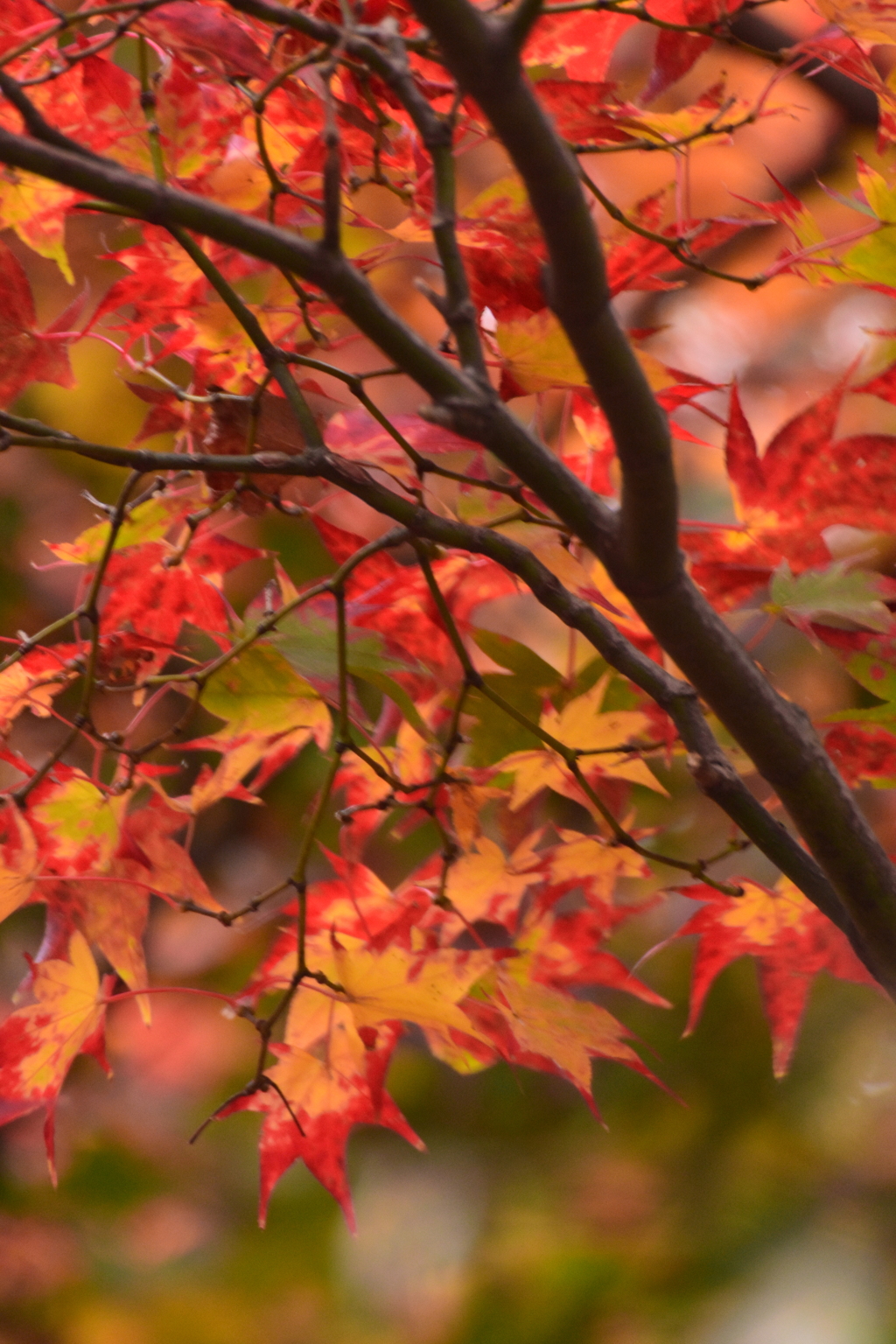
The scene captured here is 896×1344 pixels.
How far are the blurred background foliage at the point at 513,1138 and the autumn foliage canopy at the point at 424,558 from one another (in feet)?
0.65

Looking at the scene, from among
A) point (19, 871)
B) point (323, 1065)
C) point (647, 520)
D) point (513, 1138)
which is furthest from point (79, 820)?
point (513, 1138)

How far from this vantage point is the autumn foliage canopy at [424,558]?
303 millimetres

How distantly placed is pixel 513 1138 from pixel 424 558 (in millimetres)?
938

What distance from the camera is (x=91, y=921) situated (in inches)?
17.0

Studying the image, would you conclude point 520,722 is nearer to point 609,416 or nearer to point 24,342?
point 609,416

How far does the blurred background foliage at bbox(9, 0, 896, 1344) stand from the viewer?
72 cm

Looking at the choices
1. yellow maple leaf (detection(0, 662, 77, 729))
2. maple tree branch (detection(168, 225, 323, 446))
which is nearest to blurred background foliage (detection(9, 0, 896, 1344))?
yellow maple leaf (detection(0, 662, 77, 729))

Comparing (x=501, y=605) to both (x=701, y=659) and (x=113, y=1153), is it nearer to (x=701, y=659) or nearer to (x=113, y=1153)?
(x=113, y=1153)

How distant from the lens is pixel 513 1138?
1.11 m

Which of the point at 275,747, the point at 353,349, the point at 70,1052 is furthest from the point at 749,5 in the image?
the point at 353,349

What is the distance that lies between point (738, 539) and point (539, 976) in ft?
0.68

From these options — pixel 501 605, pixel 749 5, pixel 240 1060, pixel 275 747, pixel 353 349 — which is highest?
pixel 749 5

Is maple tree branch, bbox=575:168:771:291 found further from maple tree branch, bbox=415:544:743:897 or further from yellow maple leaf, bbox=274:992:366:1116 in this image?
yellow maple leaf, bbox=274:992:366:1116

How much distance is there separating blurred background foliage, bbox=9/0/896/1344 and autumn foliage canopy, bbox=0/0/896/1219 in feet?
0.65
